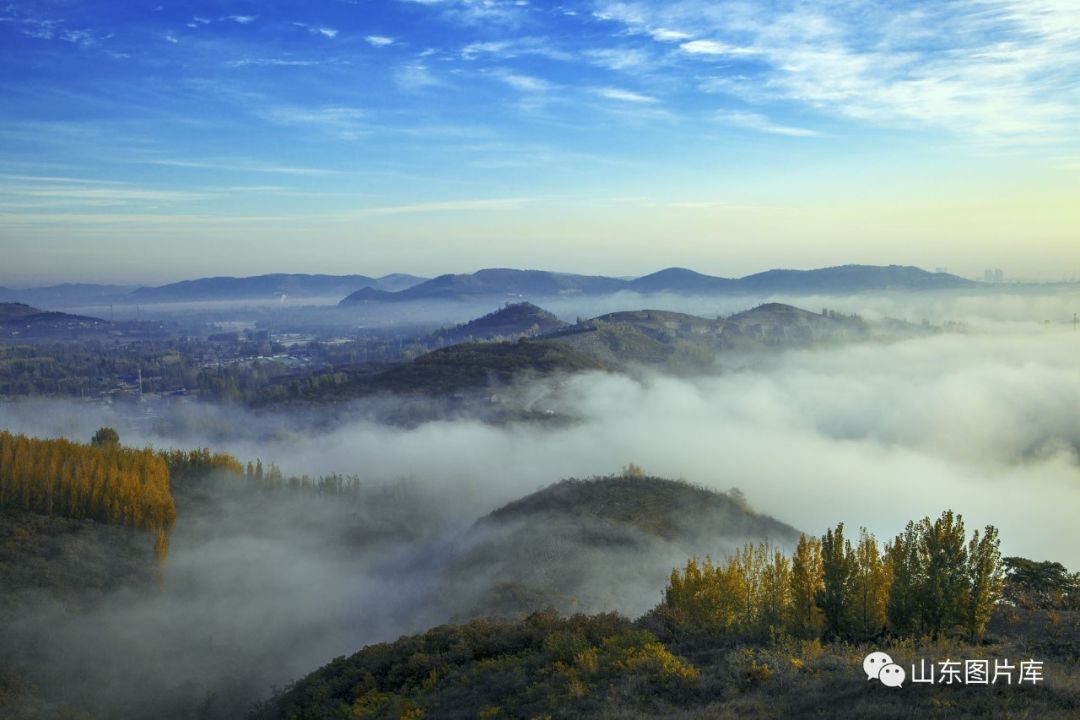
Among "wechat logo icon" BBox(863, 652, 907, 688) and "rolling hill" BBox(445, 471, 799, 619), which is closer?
"wechat logo icon" BBox(863, 652, 907, 688)

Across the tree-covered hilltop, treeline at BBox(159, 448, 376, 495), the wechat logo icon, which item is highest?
the wechat logo icon

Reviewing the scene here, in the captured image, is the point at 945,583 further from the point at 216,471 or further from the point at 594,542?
the point at 216,471

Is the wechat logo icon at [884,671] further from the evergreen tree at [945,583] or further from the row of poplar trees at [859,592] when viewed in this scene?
the evergreen tree at [945,583]

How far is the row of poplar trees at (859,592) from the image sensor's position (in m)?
37.1

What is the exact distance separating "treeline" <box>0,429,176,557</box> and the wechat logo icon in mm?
104292

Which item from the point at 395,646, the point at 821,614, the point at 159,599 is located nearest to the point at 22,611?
the point at 159,599

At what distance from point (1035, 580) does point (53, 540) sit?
11494 cm

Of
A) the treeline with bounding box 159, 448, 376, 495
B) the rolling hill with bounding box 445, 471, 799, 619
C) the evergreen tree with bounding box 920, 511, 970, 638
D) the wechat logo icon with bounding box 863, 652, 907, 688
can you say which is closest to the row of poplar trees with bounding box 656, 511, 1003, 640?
the evergreen tree with bounding box 920, 511, 970, 638

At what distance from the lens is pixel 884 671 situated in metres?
27.1

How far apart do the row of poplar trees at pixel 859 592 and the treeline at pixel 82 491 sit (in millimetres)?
90862

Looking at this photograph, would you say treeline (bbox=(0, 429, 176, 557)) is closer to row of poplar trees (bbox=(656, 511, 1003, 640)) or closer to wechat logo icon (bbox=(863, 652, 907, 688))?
row of poplar trees (bbox=(656, 511, 1003, 640))

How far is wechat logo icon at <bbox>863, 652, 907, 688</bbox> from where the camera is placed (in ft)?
86.2

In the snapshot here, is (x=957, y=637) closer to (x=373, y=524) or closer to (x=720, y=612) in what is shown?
(x=720, y=612)

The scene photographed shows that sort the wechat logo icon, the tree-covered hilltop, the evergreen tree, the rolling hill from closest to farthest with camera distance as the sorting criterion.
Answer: the tree-covered hilltop < the wechat logo icon < the evergreen tree < the rolling hill
